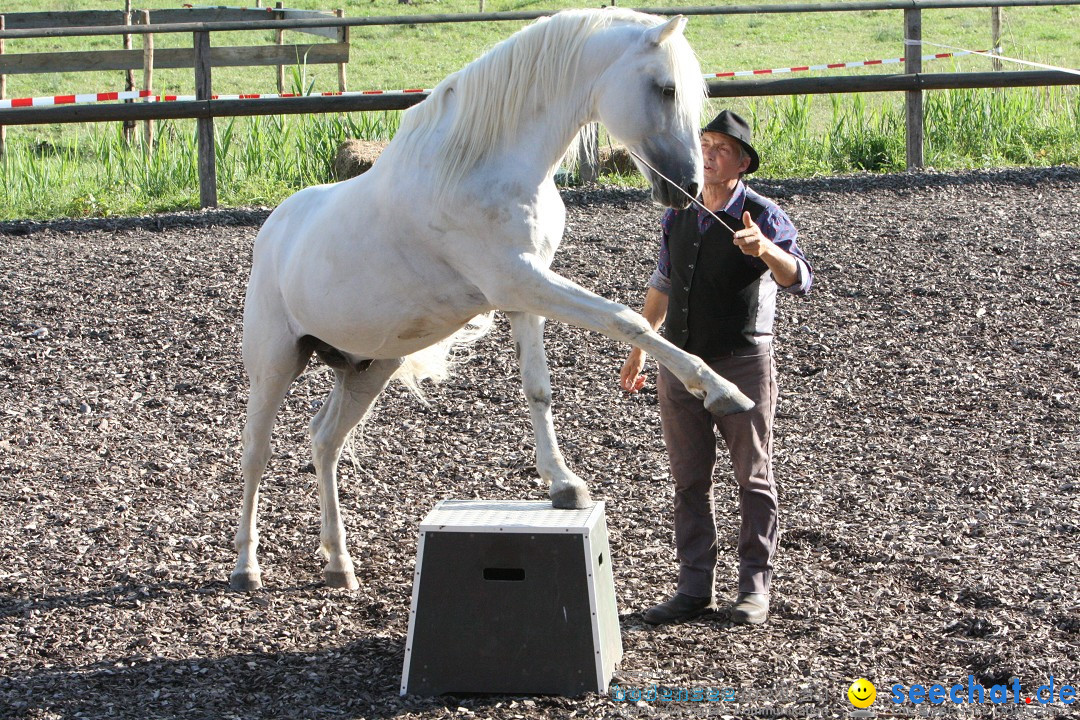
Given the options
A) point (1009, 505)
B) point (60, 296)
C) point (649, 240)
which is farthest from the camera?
point (649, 240)

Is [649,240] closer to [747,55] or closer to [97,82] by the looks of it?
[747,55]

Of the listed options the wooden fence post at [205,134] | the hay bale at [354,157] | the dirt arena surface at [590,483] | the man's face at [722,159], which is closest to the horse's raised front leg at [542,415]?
the dirt arena surface at [590,483]

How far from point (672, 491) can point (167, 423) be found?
269 cm

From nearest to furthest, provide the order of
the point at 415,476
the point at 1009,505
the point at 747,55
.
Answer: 1. the point at 1009,505
2. the point at 415,476
3. the point at 747,55

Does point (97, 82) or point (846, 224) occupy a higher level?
point (97, 82)

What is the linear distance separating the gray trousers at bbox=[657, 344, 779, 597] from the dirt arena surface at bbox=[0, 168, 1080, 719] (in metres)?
0.19

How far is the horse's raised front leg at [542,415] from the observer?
360 centimetres

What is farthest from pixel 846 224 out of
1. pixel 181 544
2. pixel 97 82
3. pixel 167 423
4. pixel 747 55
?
pixel 97 82

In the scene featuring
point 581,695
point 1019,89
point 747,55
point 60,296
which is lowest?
point 581,695

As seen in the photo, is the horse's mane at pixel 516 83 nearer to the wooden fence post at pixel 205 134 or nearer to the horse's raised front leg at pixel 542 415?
the horse's raised front leg at pixel 542 415

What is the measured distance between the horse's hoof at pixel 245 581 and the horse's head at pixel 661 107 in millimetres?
2116

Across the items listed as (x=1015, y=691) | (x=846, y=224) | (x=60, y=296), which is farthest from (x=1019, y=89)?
(x=1015, y=691)

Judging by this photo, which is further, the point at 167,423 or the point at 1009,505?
the point at 167,423

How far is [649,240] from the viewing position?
28.1ft
